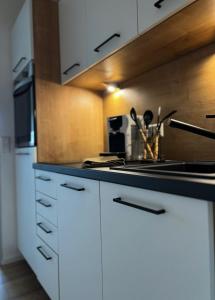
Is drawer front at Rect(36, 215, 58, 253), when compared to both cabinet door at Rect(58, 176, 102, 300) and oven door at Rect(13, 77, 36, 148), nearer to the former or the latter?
cabinet door at Rect(58, 176, 102, 300)

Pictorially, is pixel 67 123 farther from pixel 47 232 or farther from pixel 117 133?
pixel 47 232

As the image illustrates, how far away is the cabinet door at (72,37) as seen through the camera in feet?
5.11

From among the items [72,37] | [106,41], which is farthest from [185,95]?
[72,37]

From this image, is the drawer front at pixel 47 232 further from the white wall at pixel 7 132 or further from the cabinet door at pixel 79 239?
the white wall at pixel 7 132

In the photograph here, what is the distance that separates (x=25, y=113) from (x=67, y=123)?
0.35m

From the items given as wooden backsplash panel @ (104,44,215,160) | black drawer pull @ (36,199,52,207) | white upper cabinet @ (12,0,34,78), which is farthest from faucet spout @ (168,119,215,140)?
white upper cabinet @ (12,0,34,78)

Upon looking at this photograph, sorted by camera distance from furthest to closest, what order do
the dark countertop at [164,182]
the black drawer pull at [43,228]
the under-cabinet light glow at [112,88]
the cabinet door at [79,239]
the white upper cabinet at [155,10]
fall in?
the under-cabinet light glow at [112,88] → the black drawer pull at [43,228] → the cabinet door at [79,239] → the white upper cabinet at [155,10] → the dark countertop at [164,182]

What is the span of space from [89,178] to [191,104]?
2.33 feet

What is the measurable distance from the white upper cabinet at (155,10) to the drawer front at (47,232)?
1.11 meters

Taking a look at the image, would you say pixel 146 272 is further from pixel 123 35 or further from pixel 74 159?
→ pixel 74 159

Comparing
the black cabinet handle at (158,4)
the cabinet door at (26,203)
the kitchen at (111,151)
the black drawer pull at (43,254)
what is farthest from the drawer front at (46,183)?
the black cabinet handle at (158,4)

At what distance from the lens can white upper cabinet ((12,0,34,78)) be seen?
1.79m

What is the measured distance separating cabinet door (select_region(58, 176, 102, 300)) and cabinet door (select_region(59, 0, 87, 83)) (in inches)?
30.7

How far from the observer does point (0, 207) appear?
2221 millimetres
